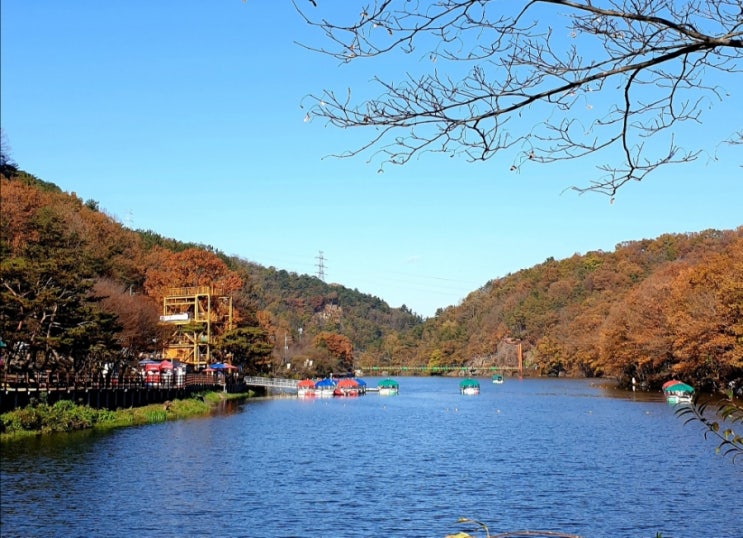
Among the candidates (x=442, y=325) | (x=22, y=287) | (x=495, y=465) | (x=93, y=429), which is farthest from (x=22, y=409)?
(x=442, y=325)

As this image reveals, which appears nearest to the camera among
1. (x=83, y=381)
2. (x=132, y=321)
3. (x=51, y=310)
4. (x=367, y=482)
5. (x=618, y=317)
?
(x=367, y=482)

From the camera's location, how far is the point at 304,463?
947 inches

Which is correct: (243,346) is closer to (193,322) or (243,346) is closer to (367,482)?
(193,322)

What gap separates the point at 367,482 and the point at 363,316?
175668 millimetres

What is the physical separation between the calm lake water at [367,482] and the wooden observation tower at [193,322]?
25.8 metres

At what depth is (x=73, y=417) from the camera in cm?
2892

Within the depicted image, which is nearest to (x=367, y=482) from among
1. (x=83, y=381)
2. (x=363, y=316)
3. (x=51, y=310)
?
(x=51, y=310)

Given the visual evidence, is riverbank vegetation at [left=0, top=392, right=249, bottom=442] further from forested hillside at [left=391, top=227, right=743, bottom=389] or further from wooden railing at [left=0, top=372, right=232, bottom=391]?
forested hillside at [left=391, top=227, right=743, bottom=389]

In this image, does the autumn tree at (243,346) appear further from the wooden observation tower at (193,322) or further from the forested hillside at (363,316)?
the wooden observation tower at (193,322)

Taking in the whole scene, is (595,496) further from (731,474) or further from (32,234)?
(32,234)

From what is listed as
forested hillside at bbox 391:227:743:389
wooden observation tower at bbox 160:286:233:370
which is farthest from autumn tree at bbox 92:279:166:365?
forested hillside at bbox 391:227:743:389

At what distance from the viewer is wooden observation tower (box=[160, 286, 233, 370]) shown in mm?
60344

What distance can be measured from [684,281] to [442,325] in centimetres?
10840

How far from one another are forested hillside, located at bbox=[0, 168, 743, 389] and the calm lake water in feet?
14.7
